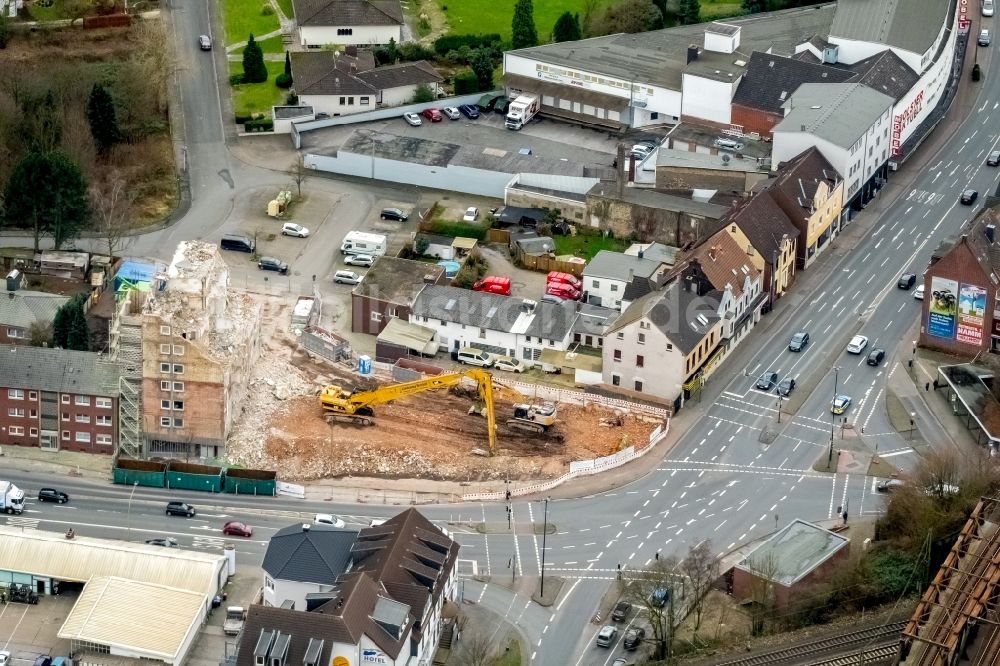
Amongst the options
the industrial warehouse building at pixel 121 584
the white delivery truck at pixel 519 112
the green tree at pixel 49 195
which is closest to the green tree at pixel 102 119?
the green tree at pixel 49 195

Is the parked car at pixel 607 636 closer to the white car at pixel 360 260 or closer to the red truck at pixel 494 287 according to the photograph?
the red truck at pixel 494 287

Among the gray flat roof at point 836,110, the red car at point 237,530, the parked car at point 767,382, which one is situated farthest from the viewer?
the gray flat roof at point 836,110

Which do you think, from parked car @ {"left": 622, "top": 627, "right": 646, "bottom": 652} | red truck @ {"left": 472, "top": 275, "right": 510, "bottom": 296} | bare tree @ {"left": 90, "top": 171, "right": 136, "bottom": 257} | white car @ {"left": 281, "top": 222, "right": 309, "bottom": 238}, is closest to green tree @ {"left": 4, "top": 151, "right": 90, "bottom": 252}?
bare tree @ {"left": 90, "top": 171, "right": 136, "bottom": 257}

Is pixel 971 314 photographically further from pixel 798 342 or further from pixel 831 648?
pixel 831 648

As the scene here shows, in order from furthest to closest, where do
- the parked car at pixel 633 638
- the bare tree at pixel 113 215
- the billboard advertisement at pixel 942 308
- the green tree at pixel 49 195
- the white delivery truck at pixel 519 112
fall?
the white delivery truck at pixel 519 112, the bare tree at pixel 113 215, the green tree at pixel 49 195, the billboard advertisement at pixel 942 308, the parked car at pixel 633 638

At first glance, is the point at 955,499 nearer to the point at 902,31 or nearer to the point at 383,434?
the point at 383,434
